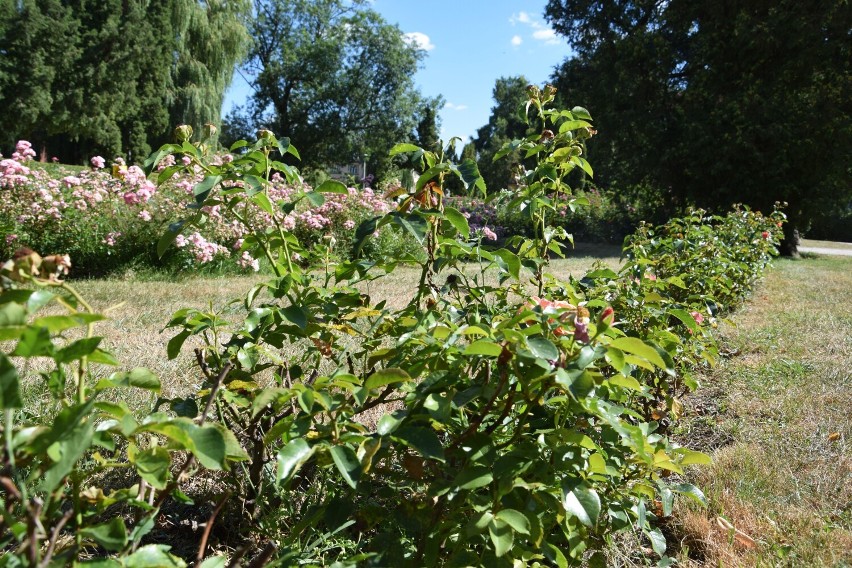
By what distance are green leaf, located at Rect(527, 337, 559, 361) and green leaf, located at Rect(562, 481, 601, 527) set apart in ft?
0.81

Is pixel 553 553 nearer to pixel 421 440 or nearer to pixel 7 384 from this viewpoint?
pixel 421 440

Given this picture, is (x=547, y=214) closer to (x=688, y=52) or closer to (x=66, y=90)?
(x=688, y=52)

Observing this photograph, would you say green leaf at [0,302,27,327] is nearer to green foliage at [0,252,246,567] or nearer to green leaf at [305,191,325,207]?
green foliage at [0,252,246,567]

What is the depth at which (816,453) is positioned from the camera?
189 cm

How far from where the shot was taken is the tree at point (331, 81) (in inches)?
1132

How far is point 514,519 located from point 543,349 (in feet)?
0.81

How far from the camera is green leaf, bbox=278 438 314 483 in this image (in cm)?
68

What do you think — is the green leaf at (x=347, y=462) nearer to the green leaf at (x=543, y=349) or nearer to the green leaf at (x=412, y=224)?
the green leaf at (x=543, y=349)

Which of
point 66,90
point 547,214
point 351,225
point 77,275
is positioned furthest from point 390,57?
point 547,214

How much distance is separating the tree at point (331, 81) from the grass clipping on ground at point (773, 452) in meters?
27.6

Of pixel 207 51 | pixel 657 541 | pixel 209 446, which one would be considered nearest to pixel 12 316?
pixel 209 446

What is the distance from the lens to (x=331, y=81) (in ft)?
93.6

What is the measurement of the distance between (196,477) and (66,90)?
2749 centimetres

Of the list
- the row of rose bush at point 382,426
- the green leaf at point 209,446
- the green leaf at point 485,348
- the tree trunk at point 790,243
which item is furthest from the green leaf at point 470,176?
the tree trunk at point 790,243
